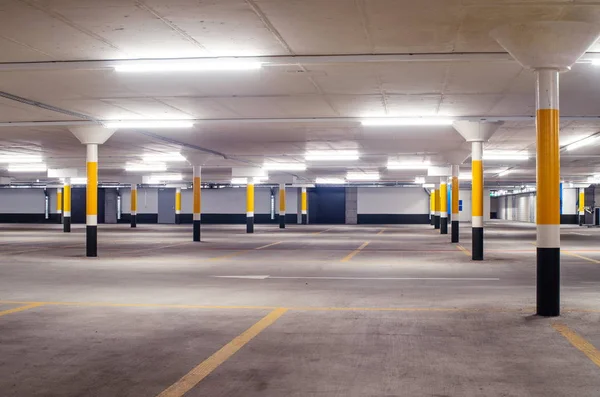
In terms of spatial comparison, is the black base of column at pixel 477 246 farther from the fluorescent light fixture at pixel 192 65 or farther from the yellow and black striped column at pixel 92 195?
the yellow and black striped column at pixel 92 195

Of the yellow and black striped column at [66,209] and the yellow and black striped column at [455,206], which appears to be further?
the yellow and black striped column at [66,209]

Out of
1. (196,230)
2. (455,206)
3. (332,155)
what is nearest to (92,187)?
(196,230)

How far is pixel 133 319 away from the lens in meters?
9.12

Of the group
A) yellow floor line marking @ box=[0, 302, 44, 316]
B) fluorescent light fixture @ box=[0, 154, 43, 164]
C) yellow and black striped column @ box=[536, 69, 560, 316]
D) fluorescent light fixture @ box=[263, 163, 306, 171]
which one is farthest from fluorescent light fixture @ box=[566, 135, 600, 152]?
fluorescent light fixture @ box=[0, 154, 43, 164]

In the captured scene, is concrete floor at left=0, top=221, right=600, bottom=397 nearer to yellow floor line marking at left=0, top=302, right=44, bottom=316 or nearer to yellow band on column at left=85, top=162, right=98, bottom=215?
yellow floor line marking at left=0, top=302, right=44, bottom=316

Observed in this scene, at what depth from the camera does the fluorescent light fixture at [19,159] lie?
30.6m

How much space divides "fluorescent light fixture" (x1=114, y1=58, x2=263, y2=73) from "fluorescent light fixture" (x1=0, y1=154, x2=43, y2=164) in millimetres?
21773

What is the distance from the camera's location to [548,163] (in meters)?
9.20

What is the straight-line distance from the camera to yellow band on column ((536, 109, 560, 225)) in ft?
30.2

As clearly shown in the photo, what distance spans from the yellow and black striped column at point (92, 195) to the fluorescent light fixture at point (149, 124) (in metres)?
1.54

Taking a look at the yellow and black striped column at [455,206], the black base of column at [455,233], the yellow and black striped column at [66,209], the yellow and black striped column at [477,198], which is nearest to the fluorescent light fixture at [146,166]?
the yellow and black striped column at [66,209]

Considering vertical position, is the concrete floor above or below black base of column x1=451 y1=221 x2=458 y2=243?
below

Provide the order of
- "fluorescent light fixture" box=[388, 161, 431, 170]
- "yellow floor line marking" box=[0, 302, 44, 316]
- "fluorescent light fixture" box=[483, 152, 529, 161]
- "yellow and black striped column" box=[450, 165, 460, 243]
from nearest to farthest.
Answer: "yellow floor line marking" box=[0, 302, 44, 316] < "yellow and black striped column" box=[450, 165, 460, 243] < "fluorescent light fixture" box=[483, 152, 529, 161] < "fluorescent light fixture" box=[388, 161, 431, 170]

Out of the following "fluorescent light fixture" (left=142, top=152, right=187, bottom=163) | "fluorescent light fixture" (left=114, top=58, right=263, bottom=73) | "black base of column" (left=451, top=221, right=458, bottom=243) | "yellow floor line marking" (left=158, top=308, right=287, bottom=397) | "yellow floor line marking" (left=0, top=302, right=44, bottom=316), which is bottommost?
"yellow floor line marking" (left=0, top=302, right=44, bottom=316)
